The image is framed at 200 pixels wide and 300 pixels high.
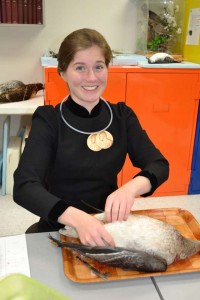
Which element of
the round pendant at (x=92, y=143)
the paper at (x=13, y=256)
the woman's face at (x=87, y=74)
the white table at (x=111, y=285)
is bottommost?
the white table at (x=111, y=285)

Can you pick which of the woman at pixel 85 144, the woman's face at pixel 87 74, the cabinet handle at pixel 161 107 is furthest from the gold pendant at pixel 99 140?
the cabinet handle at pixel 161 107

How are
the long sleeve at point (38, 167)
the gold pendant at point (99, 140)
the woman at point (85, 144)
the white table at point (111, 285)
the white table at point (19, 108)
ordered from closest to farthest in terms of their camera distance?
1. the white table at point (111, 285)
2. the long sleeve at point (38, 167)
3. the woman at point (85, 144)
4. the gold pendant at point (99, 140)
5. the white table at point (19, 108)

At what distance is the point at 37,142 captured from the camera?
1084 mm

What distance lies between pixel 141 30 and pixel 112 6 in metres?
0.31

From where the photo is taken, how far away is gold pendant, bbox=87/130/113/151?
3.79 ft

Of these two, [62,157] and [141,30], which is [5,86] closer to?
[141,30]

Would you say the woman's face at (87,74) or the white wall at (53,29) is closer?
the woman's face at (87,74)

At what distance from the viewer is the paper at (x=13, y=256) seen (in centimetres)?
82

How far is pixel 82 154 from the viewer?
1.14 meters

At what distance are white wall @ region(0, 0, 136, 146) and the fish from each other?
6.74 ft

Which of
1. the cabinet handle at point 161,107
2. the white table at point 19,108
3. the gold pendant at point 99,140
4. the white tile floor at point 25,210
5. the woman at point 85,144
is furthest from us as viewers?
the cabinet handle at point 161,107

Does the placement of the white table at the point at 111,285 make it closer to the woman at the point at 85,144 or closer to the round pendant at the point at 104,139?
the woman at the point at 85,144

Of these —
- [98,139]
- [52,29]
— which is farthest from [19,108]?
[98,139]

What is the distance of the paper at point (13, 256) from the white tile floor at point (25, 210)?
1.18m
